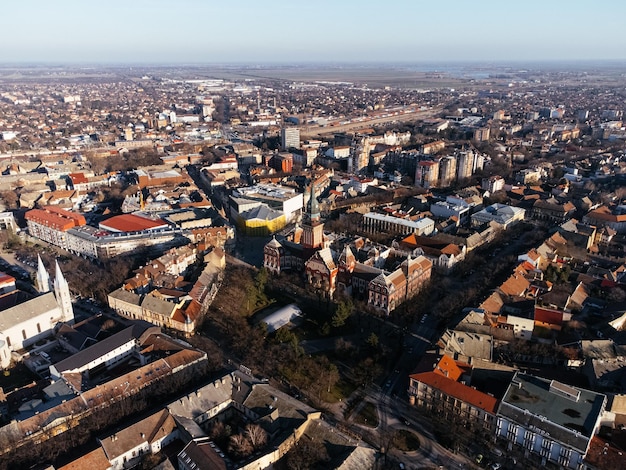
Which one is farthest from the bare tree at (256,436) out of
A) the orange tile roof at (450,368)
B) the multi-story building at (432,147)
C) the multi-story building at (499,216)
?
the multi-story building at (432,147)

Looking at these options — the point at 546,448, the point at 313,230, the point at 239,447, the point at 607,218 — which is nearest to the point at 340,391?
the point at 239,447

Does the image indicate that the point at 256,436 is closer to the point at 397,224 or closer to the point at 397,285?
the point at 397,285

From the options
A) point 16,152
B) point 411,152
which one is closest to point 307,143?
point 411,152

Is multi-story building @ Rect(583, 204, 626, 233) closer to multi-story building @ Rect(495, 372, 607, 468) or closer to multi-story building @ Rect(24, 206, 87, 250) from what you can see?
multi-story building @ Rect(495, 372, 607, 468)

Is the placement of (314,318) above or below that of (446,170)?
below

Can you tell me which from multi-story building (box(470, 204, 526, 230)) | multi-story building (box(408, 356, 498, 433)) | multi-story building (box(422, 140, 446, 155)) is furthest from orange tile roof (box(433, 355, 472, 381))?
multi-story building (box(422, 140, 446, 155))
